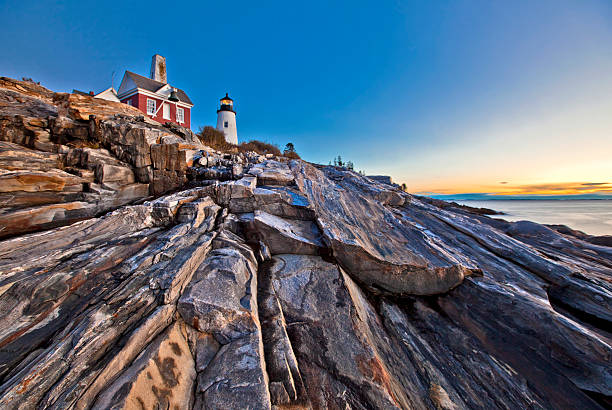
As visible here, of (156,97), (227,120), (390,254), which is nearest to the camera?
(390,254)

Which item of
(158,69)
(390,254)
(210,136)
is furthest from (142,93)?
(390,254)

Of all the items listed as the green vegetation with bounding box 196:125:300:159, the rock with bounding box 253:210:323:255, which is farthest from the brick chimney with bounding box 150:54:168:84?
the rock with bounding box 253:210:323:255

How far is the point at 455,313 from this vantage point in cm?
577

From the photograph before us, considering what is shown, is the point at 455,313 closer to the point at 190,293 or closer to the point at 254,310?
the point at 254,310

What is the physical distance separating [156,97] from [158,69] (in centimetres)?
774

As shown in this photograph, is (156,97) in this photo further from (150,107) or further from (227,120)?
(227,120)

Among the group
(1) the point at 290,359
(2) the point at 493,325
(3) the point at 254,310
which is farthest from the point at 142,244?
(2) the point at 493,325

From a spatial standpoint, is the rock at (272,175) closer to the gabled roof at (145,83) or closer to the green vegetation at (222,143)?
the green vegetation at (222,143)

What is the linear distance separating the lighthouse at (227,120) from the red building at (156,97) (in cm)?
455

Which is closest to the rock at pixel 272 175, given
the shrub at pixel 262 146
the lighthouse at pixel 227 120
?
the shrub at pixel 262 146

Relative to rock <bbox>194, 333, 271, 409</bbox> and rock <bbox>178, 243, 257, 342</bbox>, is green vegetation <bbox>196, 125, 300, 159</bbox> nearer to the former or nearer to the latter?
rock <bbox>178, 243, 257, 342</bbox>

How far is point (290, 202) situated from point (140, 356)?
237 inches

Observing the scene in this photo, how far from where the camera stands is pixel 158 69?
3198 centimetres

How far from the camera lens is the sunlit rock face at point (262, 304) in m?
3.22
